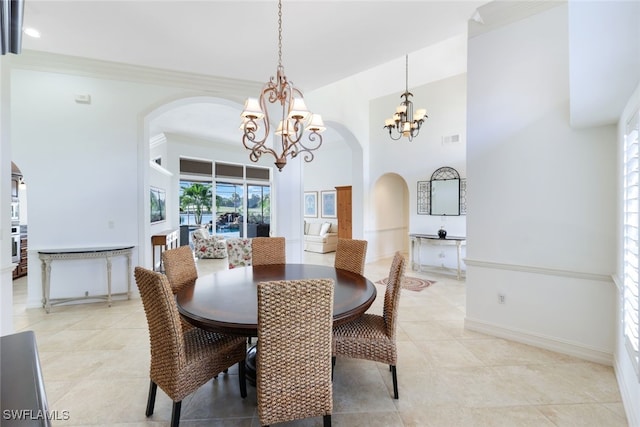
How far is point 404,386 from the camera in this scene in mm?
2145

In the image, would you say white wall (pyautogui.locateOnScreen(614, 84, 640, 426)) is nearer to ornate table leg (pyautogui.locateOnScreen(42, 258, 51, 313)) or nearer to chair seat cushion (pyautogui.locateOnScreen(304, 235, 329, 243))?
ornate table leg (pyautogui.locateOnScreen(42, 258, 51, 313))

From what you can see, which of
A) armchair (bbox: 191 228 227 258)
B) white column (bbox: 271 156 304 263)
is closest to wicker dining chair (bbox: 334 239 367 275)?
white column (bbox: 271 156 304 263)

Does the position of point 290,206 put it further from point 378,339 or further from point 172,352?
point 172,352

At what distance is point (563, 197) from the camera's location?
2.57m

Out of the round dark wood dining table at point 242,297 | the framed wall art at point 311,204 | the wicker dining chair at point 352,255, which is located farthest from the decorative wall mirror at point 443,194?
the round dark wood dining table at point 242,297

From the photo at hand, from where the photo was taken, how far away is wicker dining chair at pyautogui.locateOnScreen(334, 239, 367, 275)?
9.50 feet

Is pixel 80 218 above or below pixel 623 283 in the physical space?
above

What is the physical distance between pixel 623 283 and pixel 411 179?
446 centimetres

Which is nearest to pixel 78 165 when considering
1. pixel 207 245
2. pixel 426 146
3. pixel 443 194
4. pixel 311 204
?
pixel 207 245

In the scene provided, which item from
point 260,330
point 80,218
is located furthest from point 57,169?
point 260,330

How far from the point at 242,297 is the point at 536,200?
9.10ft

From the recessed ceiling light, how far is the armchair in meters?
4.80

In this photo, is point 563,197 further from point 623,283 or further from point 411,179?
point 411,179

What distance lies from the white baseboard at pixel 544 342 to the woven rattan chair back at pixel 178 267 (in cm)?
290
